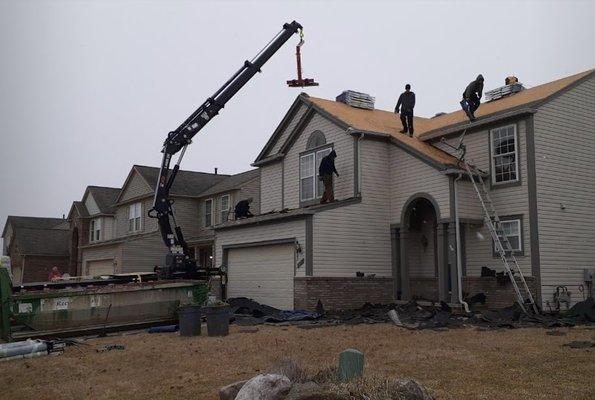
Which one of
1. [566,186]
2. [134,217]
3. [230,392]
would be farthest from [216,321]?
[134,217]

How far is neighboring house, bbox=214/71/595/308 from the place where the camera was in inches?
723

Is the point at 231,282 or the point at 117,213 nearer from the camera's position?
the point at 231,282

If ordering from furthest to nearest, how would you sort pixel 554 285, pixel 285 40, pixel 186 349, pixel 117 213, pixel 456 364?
pixel 117 213 → pixel 285 40 → pixel 554 285 → pixel 186 349 → pixel 456 364

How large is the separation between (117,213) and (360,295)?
23.1 meters

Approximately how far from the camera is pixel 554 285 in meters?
17.8

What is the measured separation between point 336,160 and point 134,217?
18315 millimetres

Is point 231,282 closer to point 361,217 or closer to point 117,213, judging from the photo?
point 361,217

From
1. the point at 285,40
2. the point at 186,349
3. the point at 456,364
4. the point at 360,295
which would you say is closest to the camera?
the point at 456,364

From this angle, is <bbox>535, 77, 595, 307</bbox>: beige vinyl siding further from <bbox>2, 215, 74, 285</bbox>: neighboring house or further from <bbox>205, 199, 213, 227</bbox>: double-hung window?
<bbox>2, 215, 74, 285</bbox>: neighboring house

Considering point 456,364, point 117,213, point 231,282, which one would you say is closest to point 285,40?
point 231,282

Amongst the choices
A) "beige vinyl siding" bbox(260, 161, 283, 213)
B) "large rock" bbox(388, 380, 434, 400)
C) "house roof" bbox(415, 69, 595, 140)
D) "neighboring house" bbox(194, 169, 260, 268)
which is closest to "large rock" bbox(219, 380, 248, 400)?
"large rock" bbox(388, 380, 434, 400)

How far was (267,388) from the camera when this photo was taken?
236 inches

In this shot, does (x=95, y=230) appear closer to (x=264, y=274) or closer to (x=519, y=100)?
Answer: (x=264, y=274)

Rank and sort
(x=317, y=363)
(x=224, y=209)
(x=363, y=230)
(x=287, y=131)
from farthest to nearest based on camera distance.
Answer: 1. (x=224, y=209)
2. (x=287, y=131)
3. (x=363, y=230)
4. (x=317, y=363)
